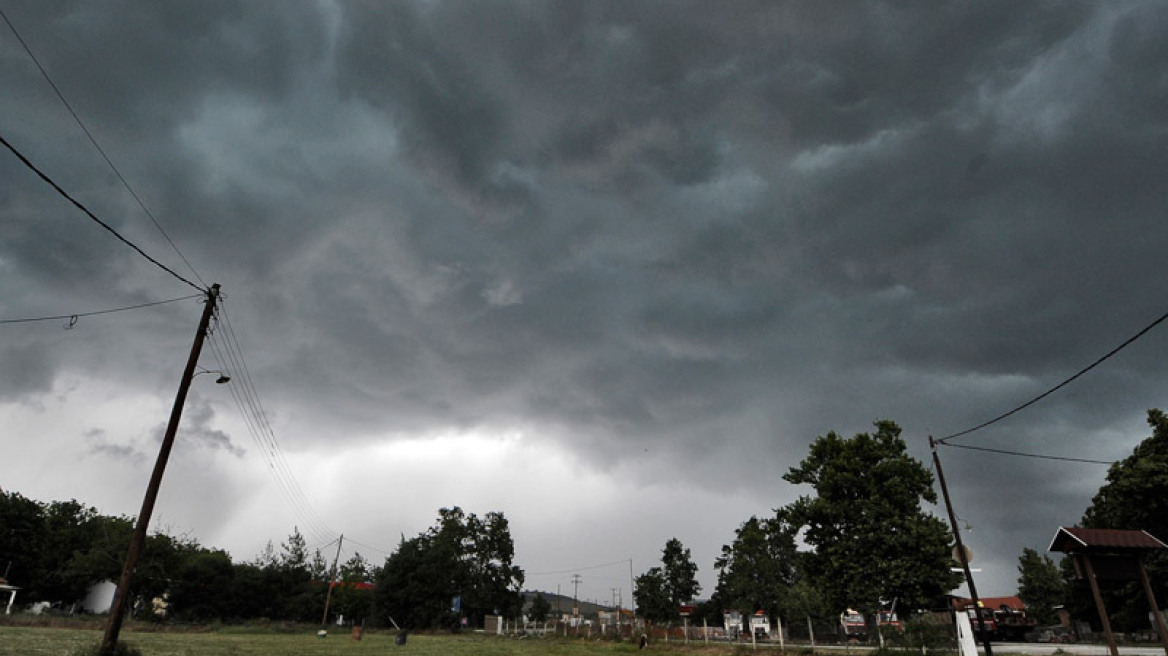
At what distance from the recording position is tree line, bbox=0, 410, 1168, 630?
132 ft

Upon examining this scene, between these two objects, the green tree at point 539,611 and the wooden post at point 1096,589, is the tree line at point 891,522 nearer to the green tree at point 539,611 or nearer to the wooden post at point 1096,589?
the wooden post at point 1096,589

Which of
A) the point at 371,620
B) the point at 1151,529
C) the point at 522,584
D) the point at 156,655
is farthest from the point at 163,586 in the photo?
the point at 1151,529

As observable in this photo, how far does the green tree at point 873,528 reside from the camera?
1531 inches

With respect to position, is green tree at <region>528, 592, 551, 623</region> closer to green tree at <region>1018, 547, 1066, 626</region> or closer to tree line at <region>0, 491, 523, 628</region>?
tree line at <region>0, 491, 523, 628</region>

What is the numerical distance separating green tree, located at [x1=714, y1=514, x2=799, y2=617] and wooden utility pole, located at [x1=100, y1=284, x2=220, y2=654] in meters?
82.6

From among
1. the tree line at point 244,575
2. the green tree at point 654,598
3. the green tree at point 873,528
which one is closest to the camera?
the green tree at point 873,528

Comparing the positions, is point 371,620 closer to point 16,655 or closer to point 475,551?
point 475,551

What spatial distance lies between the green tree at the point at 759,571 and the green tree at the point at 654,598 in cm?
898

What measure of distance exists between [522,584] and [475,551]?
9933mm

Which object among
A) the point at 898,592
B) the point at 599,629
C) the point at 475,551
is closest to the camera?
the point at 898,592

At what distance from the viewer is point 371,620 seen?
87.6 meters

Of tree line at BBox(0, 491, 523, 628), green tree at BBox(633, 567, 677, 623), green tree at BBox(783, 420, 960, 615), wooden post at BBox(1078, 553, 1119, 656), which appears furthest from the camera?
green tree at BBox(633, 567, 677, 623)

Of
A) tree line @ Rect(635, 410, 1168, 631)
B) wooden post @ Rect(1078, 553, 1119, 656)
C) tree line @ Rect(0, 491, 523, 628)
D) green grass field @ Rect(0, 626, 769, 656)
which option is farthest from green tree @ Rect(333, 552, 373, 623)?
wooden post @ Rect(1078, 553, 1119, 656)

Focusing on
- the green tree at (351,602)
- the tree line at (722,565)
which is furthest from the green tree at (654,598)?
the green tree at (351,602)
